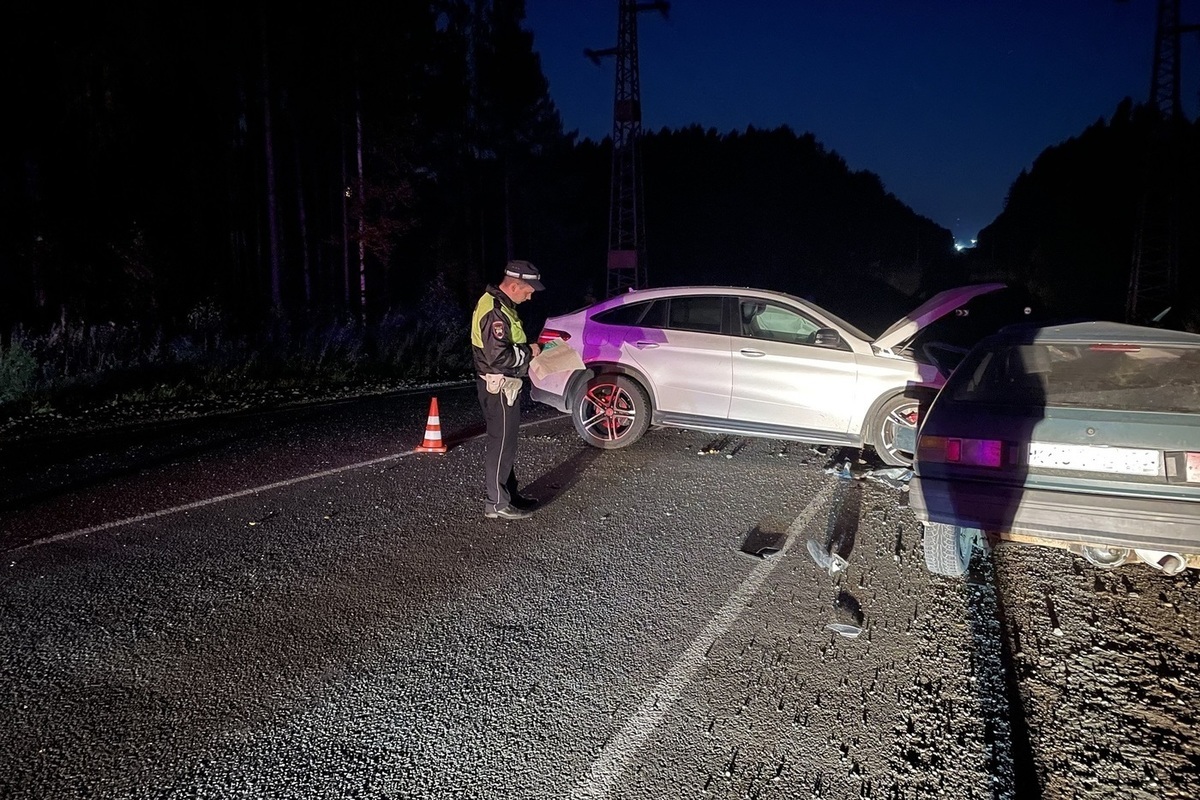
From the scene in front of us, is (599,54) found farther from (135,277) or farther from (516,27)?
(135,277)

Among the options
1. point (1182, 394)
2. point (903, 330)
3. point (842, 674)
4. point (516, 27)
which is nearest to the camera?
point (842, 674)

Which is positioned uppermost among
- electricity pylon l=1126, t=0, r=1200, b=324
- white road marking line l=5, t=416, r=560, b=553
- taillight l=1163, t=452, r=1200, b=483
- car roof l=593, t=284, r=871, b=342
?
electricity pylon l=1126, t=0, r=1200, b=324

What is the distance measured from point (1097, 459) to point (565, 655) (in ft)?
9.90

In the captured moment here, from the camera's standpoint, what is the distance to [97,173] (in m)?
21.9

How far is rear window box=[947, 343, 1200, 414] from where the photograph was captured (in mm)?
4270

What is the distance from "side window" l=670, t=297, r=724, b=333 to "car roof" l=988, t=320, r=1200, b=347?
3282mm

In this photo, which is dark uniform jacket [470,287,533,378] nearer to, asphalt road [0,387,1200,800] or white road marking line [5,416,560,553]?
asphalt road [0,387,1200,800]

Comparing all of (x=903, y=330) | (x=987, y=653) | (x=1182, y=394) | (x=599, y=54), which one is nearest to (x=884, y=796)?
(x=987, y=653)

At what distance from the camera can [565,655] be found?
3742 mm

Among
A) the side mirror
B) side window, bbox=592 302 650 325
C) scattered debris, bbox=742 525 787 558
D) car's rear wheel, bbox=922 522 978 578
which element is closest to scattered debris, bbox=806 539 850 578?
scattered debris, bbox=742 525 787 558

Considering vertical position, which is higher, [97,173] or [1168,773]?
[97,173]

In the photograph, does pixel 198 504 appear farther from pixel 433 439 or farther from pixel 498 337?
pixel 498 337

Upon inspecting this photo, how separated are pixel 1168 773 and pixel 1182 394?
90.8 inches

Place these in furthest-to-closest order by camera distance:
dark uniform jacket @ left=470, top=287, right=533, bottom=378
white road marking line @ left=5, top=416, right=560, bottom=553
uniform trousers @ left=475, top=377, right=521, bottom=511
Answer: uniform trousers @ left=475, top=377, right=521, bottom=511
dark uniform jacket @ left=470, top=287, right=533, bottom=378
white road marking line @ left=5, top=416, right=560, bottom=553
